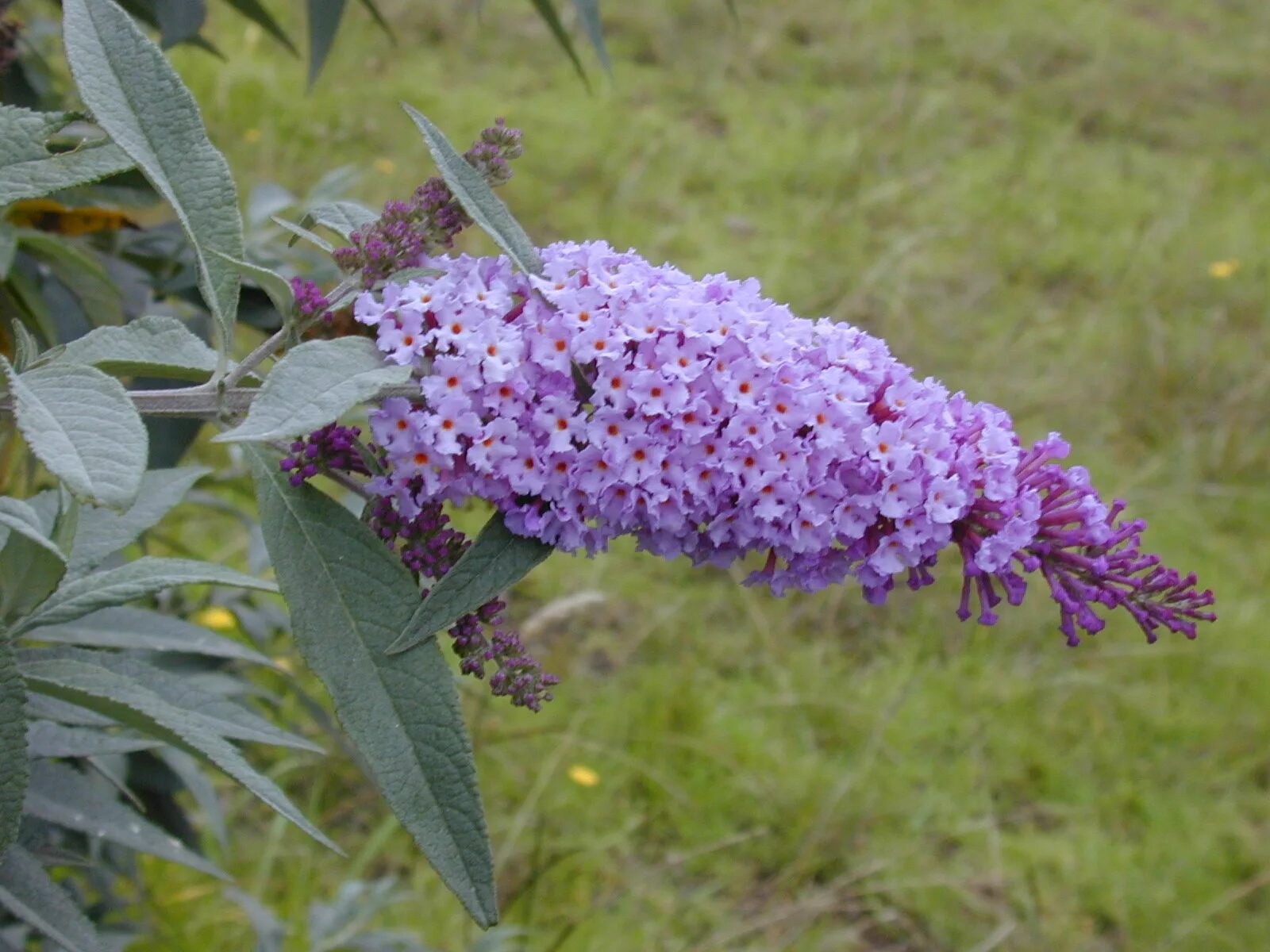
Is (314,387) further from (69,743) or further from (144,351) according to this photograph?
(69,743)

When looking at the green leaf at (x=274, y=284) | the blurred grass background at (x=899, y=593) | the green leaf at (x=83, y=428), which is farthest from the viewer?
the blurred grass background at (x=899, y=593)

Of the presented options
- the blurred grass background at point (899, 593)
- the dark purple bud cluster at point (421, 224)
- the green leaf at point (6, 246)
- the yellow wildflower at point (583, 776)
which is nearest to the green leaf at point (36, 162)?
the dark purple bud cluster at point (421, 224)

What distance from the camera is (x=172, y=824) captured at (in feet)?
4.77

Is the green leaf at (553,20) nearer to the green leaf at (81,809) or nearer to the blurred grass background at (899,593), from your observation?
the green leaf at (81,809)

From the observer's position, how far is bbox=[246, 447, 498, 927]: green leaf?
2.23 ft

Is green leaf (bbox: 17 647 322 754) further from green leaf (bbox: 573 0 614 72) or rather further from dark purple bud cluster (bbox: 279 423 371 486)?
green leaf (bbox: 573 0 614 72)

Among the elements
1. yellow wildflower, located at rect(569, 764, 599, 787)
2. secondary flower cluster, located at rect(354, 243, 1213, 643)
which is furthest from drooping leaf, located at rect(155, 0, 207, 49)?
yellow wildflower, located at rect(569, 764, 599, 787)

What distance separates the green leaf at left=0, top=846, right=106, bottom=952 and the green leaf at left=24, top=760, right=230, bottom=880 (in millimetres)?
64

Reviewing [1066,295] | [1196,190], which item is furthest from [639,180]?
[1196,190]

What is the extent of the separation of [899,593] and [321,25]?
203 centimetres

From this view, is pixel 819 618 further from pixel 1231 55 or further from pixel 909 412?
pixel 1231 55

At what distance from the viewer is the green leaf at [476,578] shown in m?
→ 0.70

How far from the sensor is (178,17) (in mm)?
1034

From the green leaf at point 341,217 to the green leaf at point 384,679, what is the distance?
191mm
